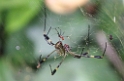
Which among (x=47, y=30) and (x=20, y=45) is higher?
(x=47, y=30)

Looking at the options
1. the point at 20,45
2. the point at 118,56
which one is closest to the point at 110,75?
the point at 118,56

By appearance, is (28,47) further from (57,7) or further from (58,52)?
(57,7)

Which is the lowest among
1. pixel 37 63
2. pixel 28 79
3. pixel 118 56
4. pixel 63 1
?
pixel 28 79

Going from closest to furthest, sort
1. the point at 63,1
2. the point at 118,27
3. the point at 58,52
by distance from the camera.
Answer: the point at 118,27 < the point at 63,1 < the point at 58,52

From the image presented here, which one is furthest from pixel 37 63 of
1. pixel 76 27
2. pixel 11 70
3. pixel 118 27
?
pixel 118 27

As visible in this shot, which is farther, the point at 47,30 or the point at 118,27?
the point at 47,30

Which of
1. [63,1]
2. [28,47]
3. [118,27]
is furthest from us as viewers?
[28,47]
